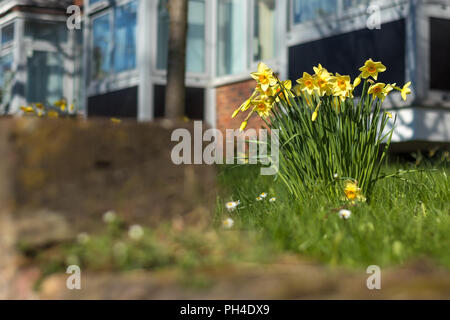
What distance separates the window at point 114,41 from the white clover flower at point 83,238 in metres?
8.63

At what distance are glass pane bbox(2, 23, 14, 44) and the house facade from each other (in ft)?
0.08

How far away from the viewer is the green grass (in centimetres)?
195

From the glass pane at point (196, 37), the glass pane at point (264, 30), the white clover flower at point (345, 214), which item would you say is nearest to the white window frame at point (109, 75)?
the glass pane at point (196, 37)

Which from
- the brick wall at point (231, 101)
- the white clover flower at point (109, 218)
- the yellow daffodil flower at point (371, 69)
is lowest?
the white clover flower at point (109, 218)

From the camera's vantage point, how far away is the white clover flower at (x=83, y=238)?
1901 millimetres

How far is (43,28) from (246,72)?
752 centimetres

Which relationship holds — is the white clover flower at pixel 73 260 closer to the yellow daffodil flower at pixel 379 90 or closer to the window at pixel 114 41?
the yellow daffodil flower at pixel 379 90

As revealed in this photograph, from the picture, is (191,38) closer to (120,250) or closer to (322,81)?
(322,81)

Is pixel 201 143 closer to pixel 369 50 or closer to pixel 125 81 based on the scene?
pixel 369 50

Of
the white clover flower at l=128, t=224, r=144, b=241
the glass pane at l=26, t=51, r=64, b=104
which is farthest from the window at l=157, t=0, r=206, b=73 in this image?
the white clover flower at l=128, t=224, r=144, b=241

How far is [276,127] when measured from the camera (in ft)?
10.9

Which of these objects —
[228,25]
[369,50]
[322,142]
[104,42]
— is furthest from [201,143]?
[104,42]

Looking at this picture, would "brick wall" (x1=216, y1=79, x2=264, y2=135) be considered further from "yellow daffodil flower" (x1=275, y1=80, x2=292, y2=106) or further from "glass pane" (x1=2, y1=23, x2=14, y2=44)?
"glass pane" (x1=2, y1=23, x2=14, y2=44)

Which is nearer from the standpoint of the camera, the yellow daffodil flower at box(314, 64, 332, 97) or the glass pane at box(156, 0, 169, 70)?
the yellow daffodil flower at box(314, 64, 332, 97)
